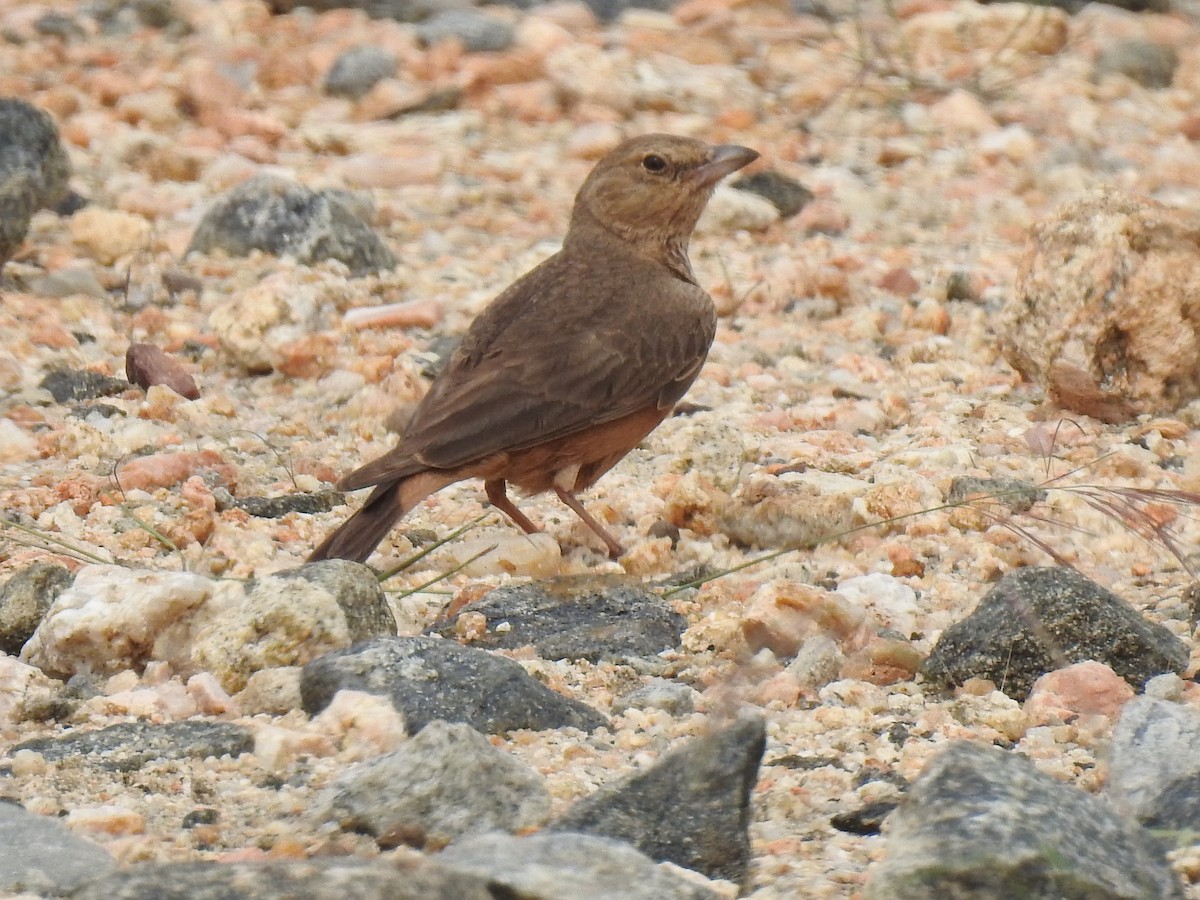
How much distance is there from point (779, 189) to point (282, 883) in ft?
19.0

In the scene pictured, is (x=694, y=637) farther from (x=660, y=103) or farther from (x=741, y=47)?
(x=741, y=47)

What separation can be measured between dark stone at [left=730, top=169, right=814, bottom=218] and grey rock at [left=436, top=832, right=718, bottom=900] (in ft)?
17.5

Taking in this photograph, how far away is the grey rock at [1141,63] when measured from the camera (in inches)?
356

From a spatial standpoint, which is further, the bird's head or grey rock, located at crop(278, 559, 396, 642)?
the bird's head

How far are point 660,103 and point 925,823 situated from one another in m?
6.50

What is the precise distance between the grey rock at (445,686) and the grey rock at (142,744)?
194mm

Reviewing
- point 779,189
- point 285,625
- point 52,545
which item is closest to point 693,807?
point 285,625

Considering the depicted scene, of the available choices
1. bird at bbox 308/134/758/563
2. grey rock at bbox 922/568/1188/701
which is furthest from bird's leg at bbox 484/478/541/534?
grey rock at bbox 922/568/1188/701

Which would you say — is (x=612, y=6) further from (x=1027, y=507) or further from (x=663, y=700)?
(x=663, y=700)

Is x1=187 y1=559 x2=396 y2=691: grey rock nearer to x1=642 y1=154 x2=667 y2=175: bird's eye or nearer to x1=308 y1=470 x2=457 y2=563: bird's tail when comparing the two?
x1=308 y1=470 x2=457 y2=563: bird's tail

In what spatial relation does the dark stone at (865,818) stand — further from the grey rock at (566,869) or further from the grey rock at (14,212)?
the grey rock at (14,212)

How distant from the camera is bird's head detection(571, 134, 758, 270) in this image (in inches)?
234

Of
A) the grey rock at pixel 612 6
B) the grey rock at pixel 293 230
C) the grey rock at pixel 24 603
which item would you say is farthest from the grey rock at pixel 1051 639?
the grey rock at pixel 612 6

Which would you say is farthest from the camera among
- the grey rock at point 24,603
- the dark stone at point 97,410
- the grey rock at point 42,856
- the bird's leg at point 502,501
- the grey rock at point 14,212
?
the grey rock at point 14,212
